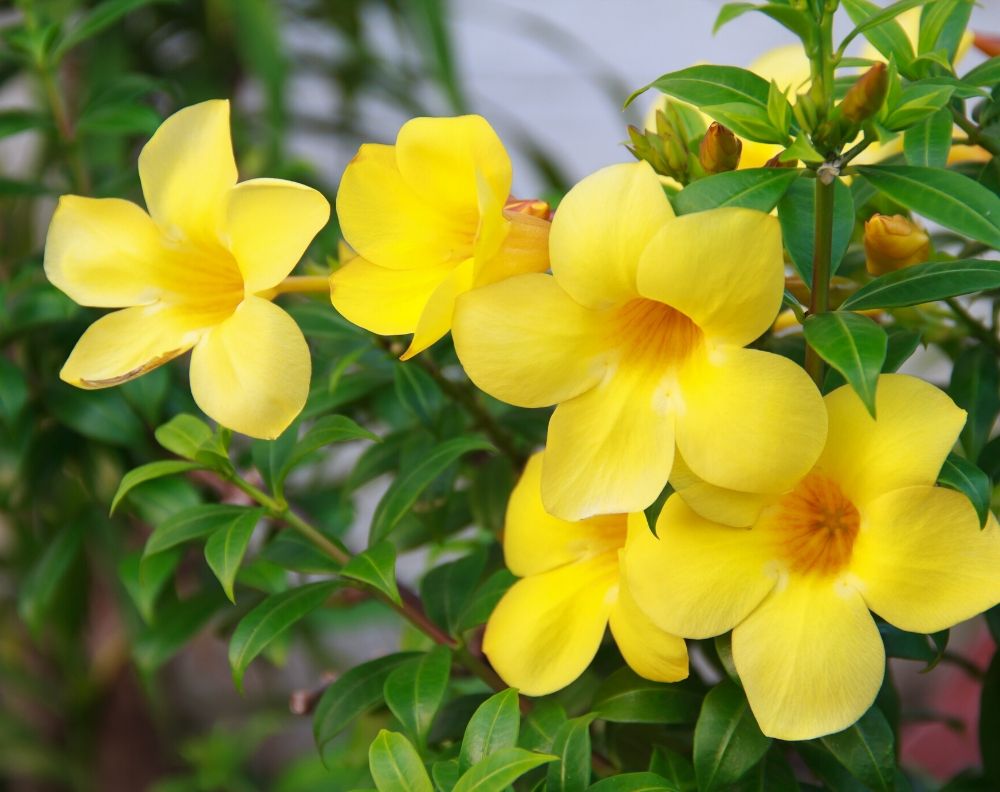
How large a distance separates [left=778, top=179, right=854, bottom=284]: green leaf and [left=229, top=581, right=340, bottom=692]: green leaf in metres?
0.31

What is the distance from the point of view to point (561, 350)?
1.43 ft

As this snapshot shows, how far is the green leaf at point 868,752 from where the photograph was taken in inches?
19.0

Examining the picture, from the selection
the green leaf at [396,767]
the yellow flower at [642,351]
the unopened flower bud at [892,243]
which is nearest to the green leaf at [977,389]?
the unopened flower bud at [892,243]

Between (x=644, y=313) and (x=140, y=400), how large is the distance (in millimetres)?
466

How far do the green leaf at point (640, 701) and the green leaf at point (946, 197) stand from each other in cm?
26

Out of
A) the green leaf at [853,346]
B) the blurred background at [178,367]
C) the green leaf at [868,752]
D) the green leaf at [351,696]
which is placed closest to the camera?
the green leaf at [853,346]

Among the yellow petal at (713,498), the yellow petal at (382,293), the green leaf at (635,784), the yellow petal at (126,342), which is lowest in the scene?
the green leaf at (635,784)

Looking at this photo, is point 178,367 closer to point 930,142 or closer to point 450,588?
point 450,588

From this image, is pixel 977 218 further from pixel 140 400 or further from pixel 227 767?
pixel 227 767

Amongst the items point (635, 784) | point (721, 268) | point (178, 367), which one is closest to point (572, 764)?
point (635, 784)

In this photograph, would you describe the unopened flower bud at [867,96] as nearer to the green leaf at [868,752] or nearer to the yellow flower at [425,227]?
the yellow flower at [425,227]

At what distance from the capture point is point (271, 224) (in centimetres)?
47

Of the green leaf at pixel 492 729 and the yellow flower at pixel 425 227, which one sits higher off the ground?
the yellow flower at pixel 425 227

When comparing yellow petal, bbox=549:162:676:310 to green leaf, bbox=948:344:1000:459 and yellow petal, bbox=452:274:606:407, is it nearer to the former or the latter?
yellow petal, bbox=452:274:606:407
